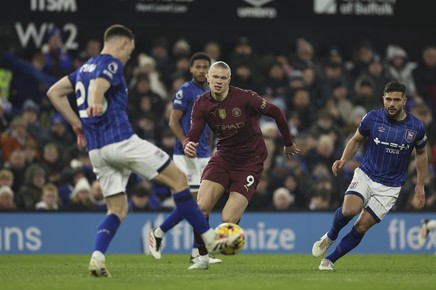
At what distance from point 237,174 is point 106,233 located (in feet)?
7.45

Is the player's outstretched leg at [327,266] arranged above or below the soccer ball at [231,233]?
below

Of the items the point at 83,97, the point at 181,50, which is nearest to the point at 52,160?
the point at 181,50

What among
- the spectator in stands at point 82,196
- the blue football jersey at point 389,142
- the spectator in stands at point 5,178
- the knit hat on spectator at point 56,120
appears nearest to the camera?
the blue football jersey at point 389,142

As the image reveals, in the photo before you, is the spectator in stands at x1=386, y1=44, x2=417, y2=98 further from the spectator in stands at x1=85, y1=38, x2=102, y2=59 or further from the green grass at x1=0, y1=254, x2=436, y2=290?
the green grass at x1=0, y1=254, x2=436, y2=290

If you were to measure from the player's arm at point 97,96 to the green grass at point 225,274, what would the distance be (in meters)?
1.56

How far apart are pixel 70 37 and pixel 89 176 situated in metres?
2.87

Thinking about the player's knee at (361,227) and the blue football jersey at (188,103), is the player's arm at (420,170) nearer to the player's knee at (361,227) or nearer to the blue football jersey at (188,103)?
the player's knee at (361,227)

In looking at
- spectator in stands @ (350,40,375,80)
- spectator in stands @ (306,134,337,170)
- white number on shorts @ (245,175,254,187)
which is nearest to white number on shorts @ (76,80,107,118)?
white number on shorts @ (245,175,254,187)

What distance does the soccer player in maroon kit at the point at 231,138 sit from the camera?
1234 centimetres

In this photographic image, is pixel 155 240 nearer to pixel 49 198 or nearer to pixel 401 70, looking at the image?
pixel 49 198

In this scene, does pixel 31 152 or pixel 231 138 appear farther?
pixel 31 152

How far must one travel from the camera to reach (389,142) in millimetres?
12938

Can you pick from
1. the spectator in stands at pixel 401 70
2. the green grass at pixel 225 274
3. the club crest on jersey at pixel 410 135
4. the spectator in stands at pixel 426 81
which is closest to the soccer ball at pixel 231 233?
the green grass at pixel 225 274

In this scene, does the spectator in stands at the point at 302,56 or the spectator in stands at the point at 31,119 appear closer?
the spectator in stands at the point at 31,119
